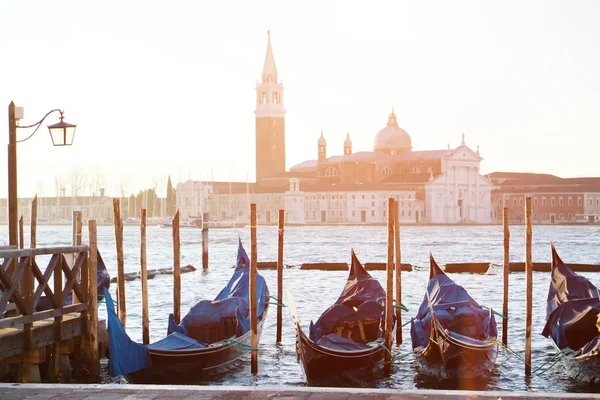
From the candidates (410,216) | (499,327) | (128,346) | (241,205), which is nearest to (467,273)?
(499,327)

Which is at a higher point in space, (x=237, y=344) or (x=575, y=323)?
(x=575, y=323)

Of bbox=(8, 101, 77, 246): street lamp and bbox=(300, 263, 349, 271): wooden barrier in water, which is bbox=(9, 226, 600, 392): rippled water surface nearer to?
bbox=(300, 263, 349, 271): wooden barrier in water

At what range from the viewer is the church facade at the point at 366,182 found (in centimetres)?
7456

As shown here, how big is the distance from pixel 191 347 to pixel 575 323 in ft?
11.2

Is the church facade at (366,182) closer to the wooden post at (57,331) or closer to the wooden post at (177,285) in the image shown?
the wooden post at (177,285)

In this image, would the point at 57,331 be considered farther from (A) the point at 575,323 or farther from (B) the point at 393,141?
(B) the point at 393,141

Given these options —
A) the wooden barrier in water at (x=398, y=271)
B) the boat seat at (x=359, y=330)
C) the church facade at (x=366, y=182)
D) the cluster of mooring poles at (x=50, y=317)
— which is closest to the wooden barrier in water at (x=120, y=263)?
the cluster of mooring poles at (x=50, y=317)

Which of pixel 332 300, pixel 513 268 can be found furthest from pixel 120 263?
pixel 513 268

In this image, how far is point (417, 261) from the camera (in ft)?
101

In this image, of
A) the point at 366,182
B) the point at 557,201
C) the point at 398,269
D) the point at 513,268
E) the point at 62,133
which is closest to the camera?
the point at 62,133

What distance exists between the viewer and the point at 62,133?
25.4 feet

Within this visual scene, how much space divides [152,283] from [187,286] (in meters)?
0.78

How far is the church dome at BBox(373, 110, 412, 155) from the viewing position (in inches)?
3056

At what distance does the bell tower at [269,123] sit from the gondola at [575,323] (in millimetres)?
66890
